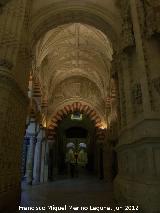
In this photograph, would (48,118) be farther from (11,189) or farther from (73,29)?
(11,189)

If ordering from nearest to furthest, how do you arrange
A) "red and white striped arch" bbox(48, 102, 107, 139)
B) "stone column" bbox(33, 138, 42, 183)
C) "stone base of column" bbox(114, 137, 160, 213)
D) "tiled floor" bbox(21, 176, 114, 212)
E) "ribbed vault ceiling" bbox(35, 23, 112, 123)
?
"stone base of column" bbox(114, 137, 160, 213), "tiled floor" bbox(21, 176, 114, 212), "ribbed vault ceiling" bbox(35, 23, 112, 123), "stone column" bbox(33, 138, 42, 183), "red and white striped arch" bbox(48, 102, 107, 139)

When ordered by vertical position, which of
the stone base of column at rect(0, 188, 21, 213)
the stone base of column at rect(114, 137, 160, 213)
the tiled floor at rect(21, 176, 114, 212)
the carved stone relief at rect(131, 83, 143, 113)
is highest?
the carved stone relief at rect(131, 83, 143, 113)

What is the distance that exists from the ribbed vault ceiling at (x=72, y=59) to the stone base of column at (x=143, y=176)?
22.2 feet

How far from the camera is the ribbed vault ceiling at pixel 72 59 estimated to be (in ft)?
34.6

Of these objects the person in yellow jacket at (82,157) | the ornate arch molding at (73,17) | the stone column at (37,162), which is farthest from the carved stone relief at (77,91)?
the person in yellow jacket at (82,157)

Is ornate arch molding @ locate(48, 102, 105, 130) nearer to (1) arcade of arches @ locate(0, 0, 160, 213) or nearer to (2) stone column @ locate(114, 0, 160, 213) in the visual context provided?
(1) arcade of arches @ locate(0, 0, 160, 213)

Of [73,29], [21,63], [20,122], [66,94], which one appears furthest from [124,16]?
[66,94]

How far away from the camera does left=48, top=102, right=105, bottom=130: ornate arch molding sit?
15133 mm

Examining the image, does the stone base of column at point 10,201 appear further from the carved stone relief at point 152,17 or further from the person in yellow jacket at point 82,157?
the person in yellow jacket at point 82,157

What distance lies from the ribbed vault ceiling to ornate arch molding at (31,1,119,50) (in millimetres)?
2230

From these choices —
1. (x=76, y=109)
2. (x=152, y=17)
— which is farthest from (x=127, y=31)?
(x=76, y=109)

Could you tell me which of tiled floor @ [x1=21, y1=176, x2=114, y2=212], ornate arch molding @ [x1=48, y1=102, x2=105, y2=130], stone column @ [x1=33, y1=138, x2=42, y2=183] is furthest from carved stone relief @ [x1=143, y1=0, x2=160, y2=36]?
ornate arch molding @ [x1=48, y1=102, x2=105, y2=130]

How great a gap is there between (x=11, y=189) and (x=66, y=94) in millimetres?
10986

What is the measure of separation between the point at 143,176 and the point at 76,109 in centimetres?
1174
